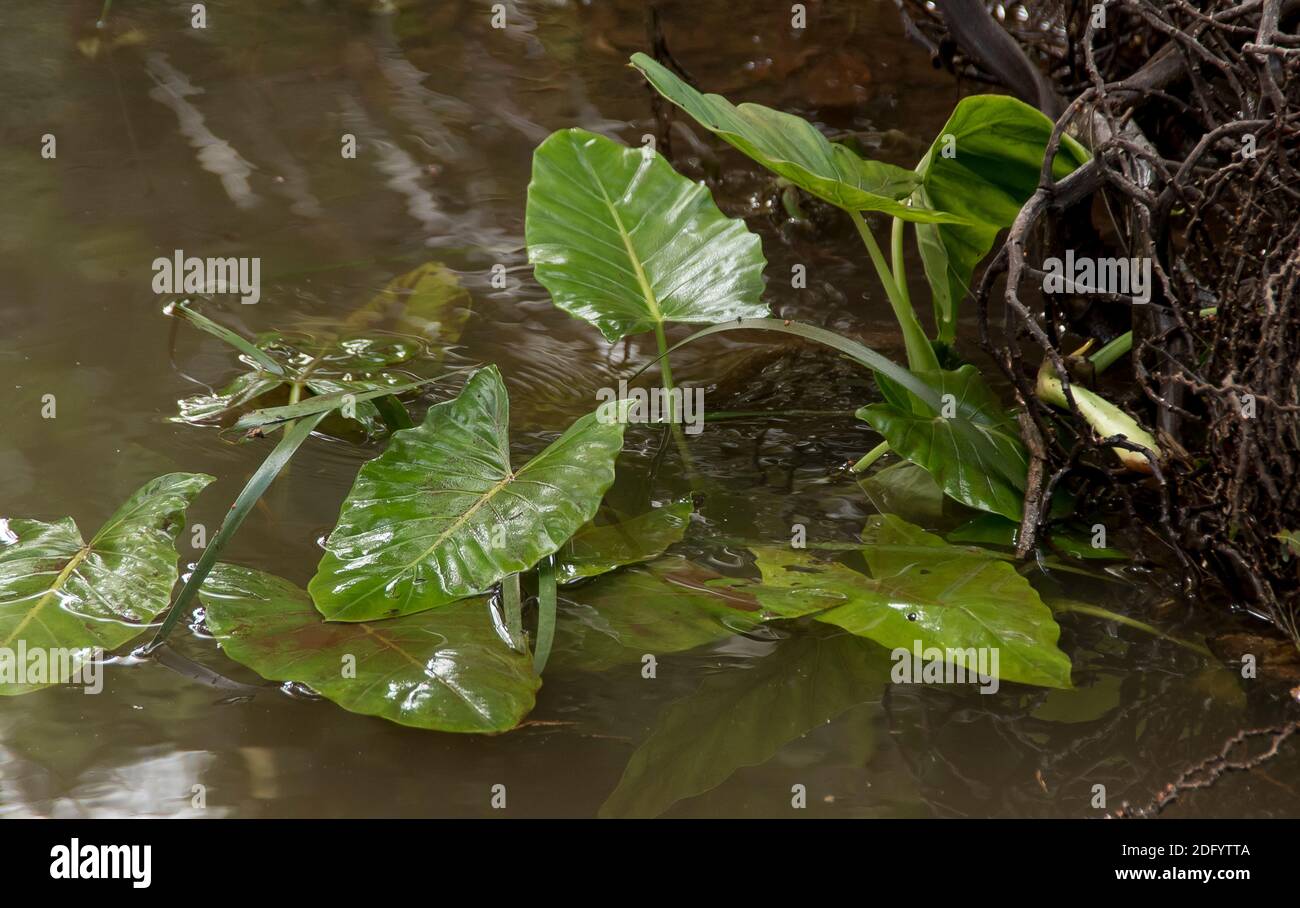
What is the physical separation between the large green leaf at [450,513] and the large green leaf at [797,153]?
0.42 meters

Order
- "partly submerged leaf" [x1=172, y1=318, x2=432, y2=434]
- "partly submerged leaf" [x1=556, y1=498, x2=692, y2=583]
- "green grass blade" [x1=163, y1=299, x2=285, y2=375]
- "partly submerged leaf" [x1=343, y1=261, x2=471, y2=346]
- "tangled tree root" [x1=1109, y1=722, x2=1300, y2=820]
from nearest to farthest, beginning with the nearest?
"tangled tree root" [x1=1109, y1=722, x2=1300, y2=820], "partly submerged leaf" [x1=556, y1=498, x2=692, y2=583], "green grass blade" [x1=163, y1=299, x2=285, y2=375], "partly submerged leaf" [x1=172, y1=318, x2=432, y2=434], "partly submerged leaf" [x1=343, y1=261, x2=471, y2=346]

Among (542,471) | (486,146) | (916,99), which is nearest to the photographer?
(542,471)

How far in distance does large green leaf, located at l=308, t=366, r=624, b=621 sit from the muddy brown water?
15 centimetres

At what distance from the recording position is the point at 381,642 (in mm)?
1370

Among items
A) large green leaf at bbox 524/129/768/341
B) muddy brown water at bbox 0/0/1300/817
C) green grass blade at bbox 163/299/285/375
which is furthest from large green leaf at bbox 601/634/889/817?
green grass blade at bbox 163/299/285/375

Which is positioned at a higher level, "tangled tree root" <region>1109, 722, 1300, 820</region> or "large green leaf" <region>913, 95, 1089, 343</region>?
"large green leaf" <region>913, 95, 1089, 343</region>

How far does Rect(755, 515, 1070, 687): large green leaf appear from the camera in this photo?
1.37 meters

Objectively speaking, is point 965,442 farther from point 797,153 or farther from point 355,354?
point 355,354

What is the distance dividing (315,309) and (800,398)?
0.99m

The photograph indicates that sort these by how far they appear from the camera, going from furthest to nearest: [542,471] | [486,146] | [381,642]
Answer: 1. [486,146]
2. [542,471]
3. [381,642]

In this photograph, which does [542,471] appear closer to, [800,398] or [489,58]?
[800,398]

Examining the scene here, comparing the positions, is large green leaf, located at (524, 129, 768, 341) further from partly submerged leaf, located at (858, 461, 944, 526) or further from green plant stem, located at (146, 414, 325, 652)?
green plant stem, located at (146, 414, 325, 652)
